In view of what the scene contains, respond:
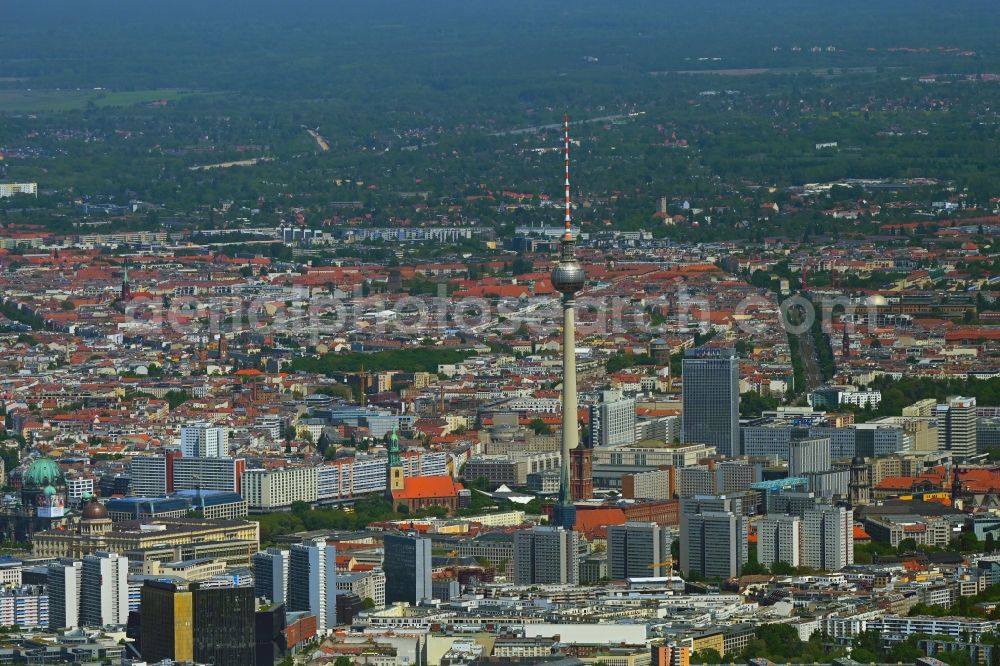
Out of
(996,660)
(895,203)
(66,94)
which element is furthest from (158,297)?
(66,94)

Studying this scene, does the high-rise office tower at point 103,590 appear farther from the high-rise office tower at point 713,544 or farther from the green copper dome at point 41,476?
the green copper dome at point 41,476

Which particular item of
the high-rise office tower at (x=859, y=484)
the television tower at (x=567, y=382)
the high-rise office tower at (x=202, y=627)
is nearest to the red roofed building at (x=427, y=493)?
the television tower at (x=567, y=382)

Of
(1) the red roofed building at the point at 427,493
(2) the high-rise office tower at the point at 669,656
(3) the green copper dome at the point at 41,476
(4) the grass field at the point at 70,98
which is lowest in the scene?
(1) the red roofed building at the point at 427,493

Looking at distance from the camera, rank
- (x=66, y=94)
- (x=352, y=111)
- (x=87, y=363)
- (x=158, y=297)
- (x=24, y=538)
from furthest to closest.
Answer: (x=66, y=94) < (x=352, y=111) < (x=158, y=297) < (x=87, y=363) < (x=24, y=538)

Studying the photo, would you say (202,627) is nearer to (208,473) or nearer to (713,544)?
(713,544)

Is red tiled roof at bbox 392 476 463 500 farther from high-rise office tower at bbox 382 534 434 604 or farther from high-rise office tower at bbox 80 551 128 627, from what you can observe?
high-rise office tower at bbox 80 551 128 627

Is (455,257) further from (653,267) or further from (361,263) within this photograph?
(653,267)
